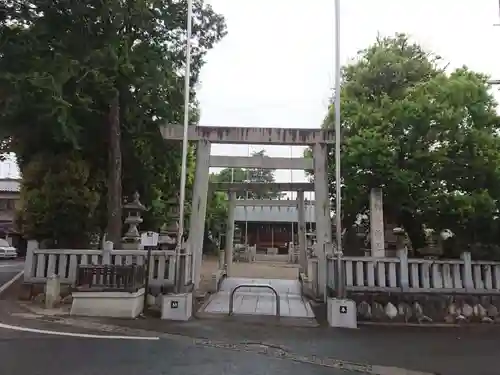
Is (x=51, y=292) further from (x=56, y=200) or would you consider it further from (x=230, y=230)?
(x=230, y=230)

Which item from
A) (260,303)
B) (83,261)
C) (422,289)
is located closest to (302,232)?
(260,303)

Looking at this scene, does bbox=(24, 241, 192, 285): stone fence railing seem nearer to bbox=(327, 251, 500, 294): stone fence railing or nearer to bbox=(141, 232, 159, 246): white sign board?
bbox=(141, 232, 159, 246): white sign board

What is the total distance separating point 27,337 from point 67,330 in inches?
28.1

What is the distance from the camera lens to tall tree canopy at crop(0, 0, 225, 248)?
10117mm

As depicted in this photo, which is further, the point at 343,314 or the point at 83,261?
the point at 83,261

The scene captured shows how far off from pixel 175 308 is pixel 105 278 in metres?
1.49

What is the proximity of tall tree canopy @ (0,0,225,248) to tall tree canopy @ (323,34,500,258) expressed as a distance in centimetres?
544

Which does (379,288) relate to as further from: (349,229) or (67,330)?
(67,330)

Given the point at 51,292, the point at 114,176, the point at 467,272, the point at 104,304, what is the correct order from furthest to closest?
the point at 114,176 < the point at 467,272 < the point at 51,292 < the point at 104,304

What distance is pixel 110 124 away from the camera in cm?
1206

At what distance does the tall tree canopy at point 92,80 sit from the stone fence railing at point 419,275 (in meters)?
6.61

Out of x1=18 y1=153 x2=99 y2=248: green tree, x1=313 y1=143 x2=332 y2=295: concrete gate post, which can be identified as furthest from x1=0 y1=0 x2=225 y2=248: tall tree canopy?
x1=313 y1=143 x2=332 y2=295: concrete gate post

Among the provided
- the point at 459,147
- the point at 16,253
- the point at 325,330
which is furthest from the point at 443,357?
the point at 16,253

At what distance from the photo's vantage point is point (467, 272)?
960 centimetres
